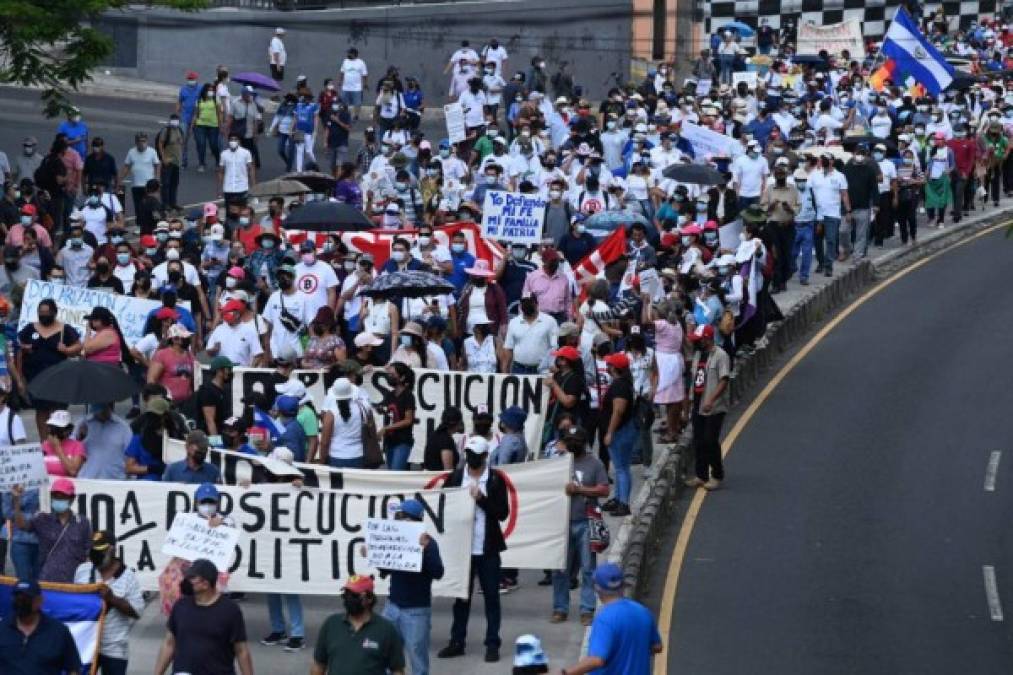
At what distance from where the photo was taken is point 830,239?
30.4 meters

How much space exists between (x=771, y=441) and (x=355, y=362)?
18.2ft

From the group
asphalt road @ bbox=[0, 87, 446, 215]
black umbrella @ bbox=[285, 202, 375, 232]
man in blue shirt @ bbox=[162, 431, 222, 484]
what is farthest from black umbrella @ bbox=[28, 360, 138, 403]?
asphalt road @ bbox=[0, 87, 446, 215]

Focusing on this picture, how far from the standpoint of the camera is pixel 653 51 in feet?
158

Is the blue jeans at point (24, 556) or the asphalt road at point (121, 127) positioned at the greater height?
the asphalt road at point (121, 127)

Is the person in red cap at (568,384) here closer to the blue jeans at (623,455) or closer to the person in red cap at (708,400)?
the blue jeans at (623,455)

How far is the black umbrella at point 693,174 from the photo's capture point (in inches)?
1136

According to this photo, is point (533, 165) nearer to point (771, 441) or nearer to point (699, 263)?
point (699, 263)

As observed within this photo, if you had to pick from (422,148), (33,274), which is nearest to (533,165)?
(422,148)

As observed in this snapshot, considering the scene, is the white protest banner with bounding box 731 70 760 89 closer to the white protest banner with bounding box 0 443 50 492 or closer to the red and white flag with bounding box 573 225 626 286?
the red and white flag with bounding box 573 225 626 286

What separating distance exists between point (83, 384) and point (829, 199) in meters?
14.6

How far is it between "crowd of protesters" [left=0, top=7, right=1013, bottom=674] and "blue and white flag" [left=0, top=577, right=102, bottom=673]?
4.8 inches

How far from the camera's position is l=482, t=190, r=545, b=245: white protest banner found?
85.3 ft

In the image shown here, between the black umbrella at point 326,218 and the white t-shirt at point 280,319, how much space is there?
2.93 m

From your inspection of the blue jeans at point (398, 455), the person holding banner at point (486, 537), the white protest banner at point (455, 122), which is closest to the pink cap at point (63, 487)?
the person holding banner at point (486, 537)
